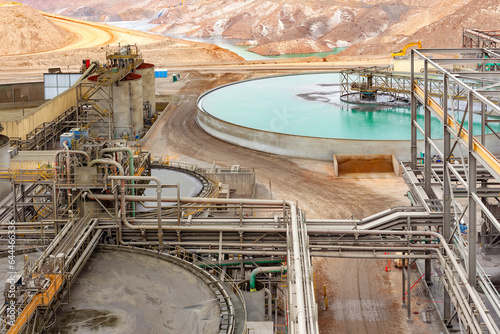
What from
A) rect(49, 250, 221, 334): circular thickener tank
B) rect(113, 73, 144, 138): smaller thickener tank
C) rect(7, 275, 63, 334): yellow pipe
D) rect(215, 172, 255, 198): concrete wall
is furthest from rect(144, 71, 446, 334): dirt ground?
rect(7, 275, 63, 334): yellow pipe

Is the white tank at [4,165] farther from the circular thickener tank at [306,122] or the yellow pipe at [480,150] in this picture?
the circular thickener tank at [306,122]

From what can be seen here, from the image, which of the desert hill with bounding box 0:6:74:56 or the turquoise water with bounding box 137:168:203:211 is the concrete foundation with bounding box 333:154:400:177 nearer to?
the turquoise water with bounding box 137:168:203:211

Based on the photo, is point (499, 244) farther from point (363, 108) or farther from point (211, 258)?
point (363, 108)

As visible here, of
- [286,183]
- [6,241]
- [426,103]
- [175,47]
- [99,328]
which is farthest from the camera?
[175,47]

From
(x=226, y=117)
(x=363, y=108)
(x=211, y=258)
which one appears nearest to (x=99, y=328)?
(x=211, y=258)

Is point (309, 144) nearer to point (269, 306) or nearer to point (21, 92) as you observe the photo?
point (269, 306)
